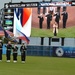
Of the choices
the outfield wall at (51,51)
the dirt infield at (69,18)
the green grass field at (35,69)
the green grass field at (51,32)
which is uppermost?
the dirt infield at (69,18)

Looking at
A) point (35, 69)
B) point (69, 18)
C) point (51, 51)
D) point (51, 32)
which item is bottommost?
point (35, 69)

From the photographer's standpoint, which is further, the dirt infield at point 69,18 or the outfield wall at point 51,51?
the dirt infield at point 69,18

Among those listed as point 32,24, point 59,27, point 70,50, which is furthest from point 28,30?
point 70,50

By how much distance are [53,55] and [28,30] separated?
5872 mm

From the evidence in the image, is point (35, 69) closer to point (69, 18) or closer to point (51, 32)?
point (69, 18)

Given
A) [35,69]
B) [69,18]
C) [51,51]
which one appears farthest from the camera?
[69,18]

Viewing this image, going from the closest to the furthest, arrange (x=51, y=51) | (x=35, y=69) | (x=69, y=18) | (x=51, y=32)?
(x=35, y=69)
(x=51, y=51)
(x=69, y=18)
(x=51, y=32)

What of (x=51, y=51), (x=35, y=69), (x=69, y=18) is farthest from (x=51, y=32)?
(x=35, y=69)

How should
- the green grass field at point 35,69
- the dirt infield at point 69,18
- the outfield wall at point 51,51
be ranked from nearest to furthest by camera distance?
the green grass field at point 35,69 < the outfield wall at point 51,51 < the dirt infield at point 69,18

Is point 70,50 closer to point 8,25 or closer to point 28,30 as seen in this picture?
point 28,30

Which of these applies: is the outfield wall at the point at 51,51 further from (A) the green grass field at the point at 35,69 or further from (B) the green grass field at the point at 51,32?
(A) the green grass field at the point at 35,69

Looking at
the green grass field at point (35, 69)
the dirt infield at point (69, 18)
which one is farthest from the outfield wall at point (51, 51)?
the green grass field at point (35, 69)

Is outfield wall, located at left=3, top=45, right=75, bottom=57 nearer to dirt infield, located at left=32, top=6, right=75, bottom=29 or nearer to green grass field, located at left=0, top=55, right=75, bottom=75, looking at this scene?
dirt infield, located at left=32, top=6, right=75, bottom=29

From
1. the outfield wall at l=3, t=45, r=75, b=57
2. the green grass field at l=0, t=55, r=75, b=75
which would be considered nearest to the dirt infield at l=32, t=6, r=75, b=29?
the outfield wall at l=3, t=45, r=75, b=57
